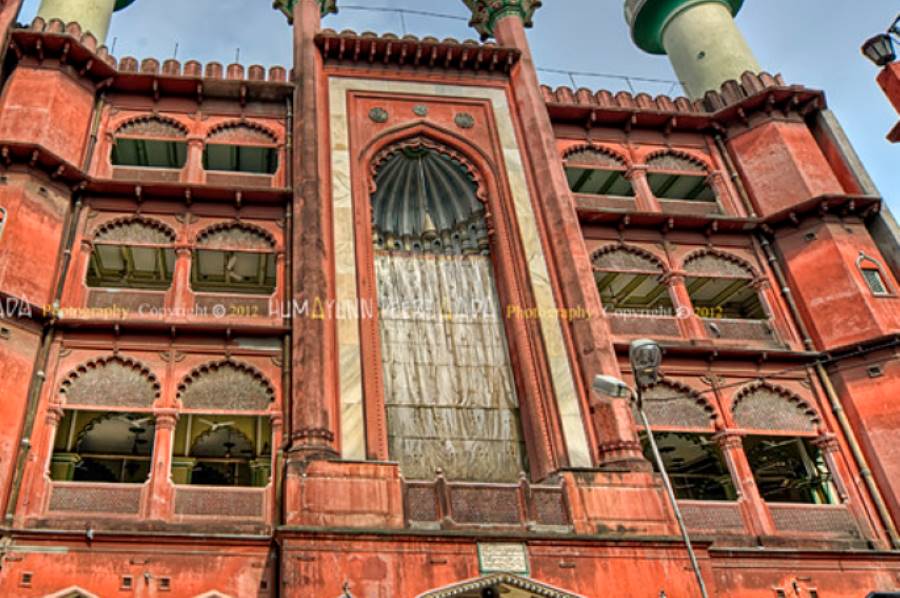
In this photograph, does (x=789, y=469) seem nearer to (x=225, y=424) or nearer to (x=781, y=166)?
(x=781, y=166)

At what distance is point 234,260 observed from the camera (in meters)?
18.4

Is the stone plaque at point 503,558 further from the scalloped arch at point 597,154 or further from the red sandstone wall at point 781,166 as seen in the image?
the red sandstone wall at point 781,166

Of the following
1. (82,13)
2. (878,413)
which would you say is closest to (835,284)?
(878,413)

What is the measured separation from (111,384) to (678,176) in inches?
554

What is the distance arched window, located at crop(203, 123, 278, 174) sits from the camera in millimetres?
18188

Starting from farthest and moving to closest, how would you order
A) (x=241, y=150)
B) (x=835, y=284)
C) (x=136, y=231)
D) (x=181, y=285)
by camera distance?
(x=241, y=150)
(x=835, y=284)
(x=136, y=231)
(x=181, y=285)

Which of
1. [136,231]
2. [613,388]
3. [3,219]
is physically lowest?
[613,388]

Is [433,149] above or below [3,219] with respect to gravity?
above

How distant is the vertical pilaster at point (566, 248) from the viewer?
14.1 meters

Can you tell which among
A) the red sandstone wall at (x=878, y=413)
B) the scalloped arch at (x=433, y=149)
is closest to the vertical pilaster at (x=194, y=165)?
the scalloped arch at (x=433, y=149)

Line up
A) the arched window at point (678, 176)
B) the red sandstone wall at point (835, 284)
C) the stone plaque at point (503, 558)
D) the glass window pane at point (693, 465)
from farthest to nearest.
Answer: the arched window at point (678, 176), the glass window pane at point (693, 465), the red sandstone wall at point (835, 284), the stone plaque at point (503, 558)

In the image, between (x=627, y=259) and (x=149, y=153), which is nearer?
(x=627, y=259)

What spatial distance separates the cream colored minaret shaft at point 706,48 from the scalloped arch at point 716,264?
6.18 meters

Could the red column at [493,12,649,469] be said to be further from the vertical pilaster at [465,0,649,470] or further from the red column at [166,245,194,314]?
the red column at [166,245,194,314]
